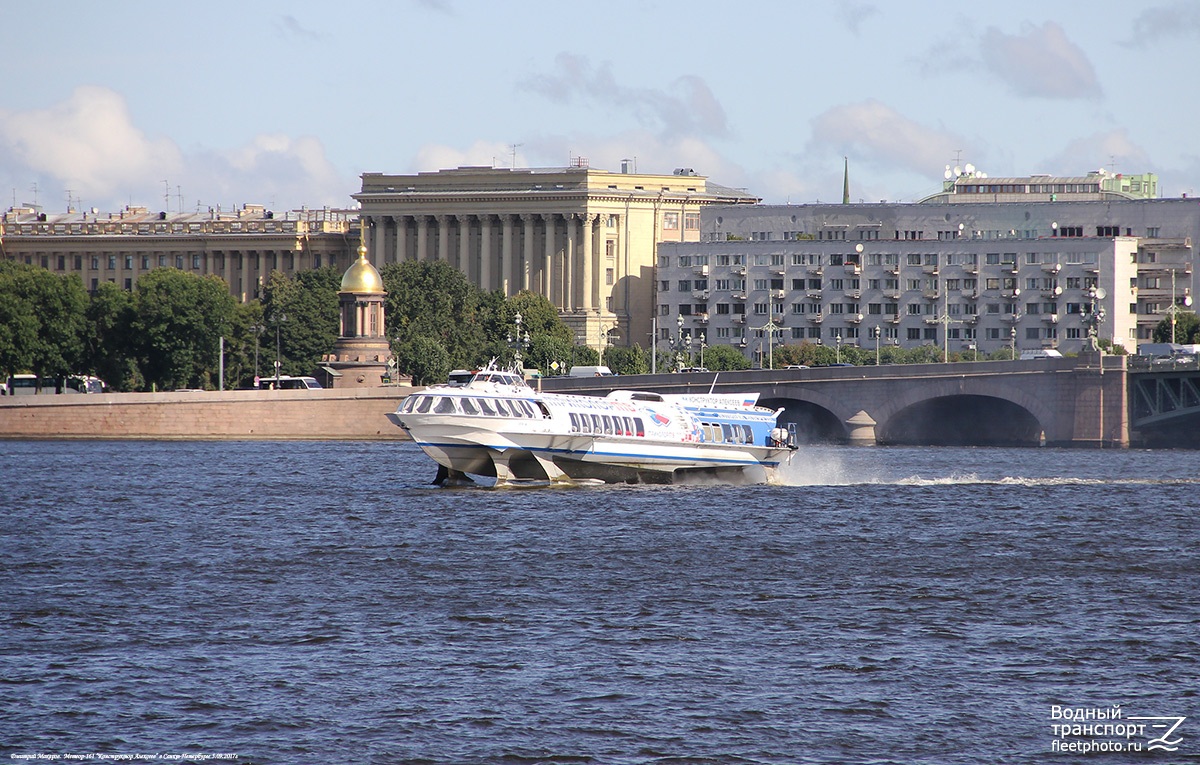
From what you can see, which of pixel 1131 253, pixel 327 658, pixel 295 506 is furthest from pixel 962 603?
pixel 1131 253

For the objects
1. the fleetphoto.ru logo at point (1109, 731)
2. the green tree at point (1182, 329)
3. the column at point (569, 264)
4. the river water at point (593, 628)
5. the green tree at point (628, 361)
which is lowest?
the fleetphoto.ru logo at point (1109, 731)

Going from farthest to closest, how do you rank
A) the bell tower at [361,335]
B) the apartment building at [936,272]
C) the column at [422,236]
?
the column at [422,236], the apartment building at [936,272], the bell tower at [361,335]

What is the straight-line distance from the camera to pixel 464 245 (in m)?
198

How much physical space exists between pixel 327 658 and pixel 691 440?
38527 mm

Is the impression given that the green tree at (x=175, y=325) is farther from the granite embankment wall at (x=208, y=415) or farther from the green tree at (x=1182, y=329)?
the green tree at (x=1182, y=329)

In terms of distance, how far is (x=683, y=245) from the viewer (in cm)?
18400

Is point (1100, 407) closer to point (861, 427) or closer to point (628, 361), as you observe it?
point (861, 427)

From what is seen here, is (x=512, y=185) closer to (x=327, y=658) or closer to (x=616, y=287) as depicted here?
(x=616, y=287)

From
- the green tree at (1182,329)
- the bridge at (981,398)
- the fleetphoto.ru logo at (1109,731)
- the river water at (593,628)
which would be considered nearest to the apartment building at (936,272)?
the green tree at (1182,329)

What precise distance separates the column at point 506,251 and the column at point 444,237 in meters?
5.51

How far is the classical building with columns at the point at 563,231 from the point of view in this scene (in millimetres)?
191125

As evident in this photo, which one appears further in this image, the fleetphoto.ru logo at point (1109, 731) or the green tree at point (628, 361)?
the green tree at point (628, 361)

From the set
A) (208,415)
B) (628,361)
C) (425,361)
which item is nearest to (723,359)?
(628,361)

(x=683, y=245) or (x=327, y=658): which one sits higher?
(x=683, y=245)
